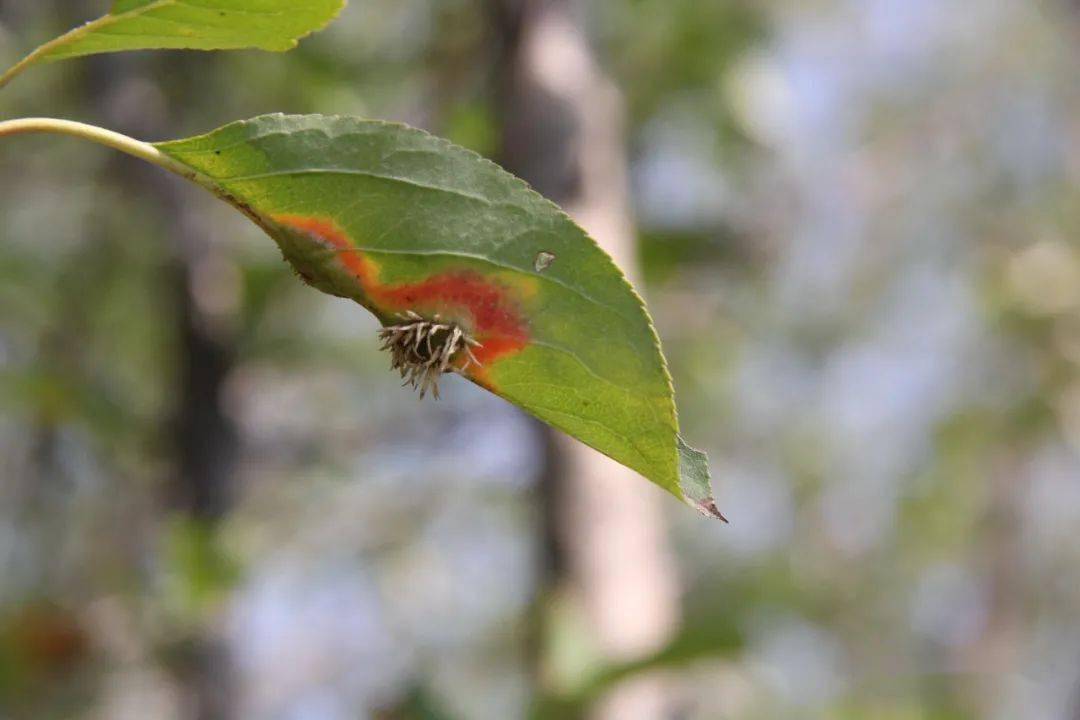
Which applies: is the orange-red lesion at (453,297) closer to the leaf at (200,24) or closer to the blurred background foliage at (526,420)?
the leaf at (200,24)

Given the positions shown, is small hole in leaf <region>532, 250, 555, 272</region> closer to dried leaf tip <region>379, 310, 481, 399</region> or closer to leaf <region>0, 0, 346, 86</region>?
dried leaf tip <region>379, 310, 481, 399</region>

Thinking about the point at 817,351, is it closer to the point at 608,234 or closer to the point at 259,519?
the point at 259,519

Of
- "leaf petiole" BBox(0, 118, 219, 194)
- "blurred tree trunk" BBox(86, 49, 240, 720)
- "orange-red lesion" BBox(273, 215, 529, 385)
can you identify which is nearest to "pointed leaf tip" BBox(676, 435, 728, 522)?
"orange-red lesion" BBox(273, 215, 529, 385)

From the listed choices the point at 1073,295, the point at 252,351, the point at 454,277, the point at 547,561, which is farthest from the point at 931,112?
the point at 454,277

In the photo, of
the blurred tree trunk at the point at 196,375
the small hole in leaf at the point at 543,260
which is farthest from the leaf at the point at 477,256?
the blurred tree trunk at the point at 196,375

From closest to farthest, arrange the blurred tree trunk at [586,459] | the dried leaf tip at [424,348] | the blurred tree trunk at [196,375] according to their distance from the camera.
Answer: the dried leaf tip at [424,348] → the blurred tree trunk at [586,459] → the blurred tree trunk at [196,375]

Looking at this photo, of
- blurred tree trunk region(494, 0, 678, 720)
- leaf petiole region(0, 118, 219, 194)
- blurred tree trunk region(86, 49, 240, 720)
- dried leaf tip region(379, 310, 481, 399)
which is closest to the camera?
leaf petiole region(0, 118, 219, 194)

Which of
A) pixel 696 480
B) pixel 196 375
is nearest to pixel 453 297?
pixel 696 480
